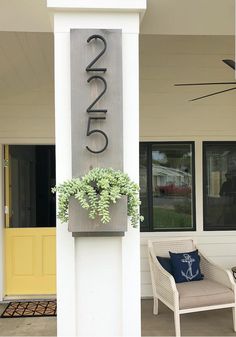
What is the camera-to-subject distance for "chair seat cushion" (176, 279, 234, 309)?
11.0 feet

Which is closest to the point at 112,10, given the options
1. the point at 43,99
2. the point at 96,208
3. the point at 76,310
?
the point at 96,208

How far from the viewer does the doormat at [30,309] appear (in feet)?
12.8

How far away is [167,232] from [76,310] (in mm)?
2626

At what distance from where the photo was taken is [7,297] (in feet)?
14.4

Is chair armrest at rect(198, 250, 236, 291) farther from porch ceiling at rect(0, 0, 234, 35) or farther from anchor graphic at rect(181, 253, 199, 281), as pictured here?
porch ceiling at rect(0, 0, 234, 35)

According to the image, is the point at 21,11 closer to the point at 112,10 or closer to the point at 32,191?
the point at 112,10

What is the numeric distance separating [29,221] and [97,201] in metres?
2.91

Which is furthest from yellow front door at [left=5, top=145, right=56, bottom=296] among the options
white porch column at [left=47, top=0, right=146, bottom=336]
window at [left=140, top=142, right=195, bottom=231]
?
white porch column at [left=47, top=0, right=146, bottom=336]

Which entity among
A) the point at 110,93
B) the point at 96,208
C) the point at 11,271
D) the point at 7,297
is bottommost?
the point at 7,297

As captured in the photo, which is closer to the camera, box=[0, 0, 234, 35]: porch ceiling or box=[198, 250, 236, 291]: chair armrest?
box=[0, 0, 234, 35]: porch ceiling

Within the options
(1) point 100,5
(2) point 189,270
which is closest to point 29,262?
(2) point 189,270

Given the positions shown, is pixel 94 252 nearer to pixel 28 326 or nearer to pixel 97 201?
pixel 97 201

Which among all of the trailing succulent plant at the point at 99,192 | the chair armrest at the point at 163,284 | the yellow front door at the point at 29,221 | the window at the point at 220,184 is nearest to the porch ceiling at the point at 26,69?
the yellow front door at the point at 29,221

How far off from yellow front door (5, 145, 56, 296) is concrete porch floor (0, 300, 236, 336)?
70 cm
